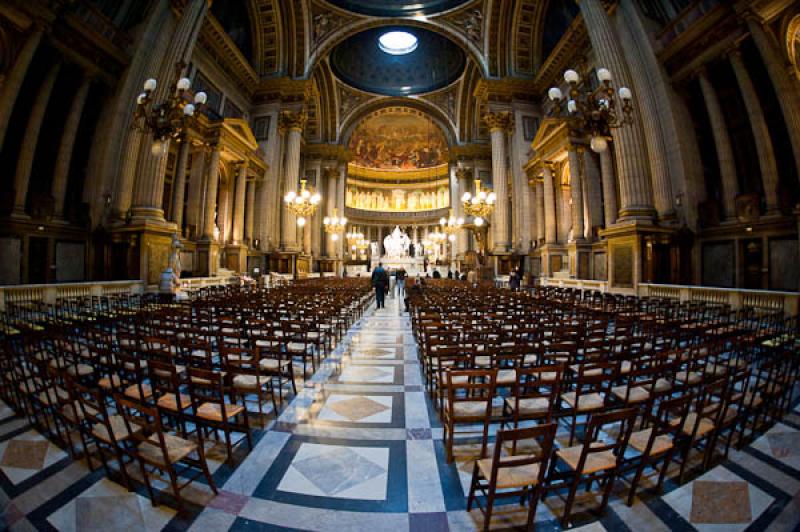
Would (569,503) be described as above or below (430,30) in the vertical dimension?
below

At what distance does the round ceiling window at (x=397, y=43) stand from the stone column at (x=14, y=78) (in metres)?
31.1

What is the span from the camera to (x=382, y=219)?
47.1 metres

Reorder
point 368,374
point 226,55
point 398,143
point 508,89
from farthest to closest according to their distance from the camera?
point 398,143 → point 508,89 → point 226,55 → point 368,374

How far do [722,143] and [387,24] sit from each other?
24.3 meters

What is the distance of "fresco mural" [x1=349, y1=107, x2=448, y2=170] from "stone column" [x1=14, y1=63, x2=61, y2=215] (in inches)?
1213

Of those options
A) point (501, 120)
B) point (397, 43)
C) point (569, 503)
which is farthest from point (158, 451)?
point (397, 43)

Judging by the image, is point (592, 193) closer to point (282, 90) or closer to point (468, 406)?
point (468, 406)

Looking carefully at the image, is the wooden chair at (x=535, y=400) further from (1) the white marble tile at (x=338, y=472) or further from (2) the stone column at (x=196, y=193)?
(2) the stone column at (x=196, y=193)

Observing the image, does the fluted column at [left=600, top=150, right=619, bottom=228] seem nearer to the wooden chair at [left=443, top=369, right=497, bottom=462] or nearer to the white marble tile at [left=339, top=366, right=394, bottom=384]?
the white marble tile at [left=339, top=366, right=394, bottom=384]

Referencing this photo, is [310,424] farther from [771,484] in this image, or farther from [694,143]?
[694,143]

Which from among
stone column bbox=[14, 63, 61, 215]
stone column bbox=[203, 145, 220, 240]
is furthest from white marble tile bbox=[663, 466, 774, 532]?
stone column bbox=[203, 145, 220, 240]

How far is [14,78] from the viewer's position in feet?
37.0

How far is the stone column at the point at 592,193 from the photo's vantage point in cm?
1725

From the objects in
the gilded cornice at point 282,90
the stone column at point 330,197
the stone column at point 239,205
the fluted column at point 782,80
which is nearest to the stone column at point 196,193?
the stone column at point 239,205
